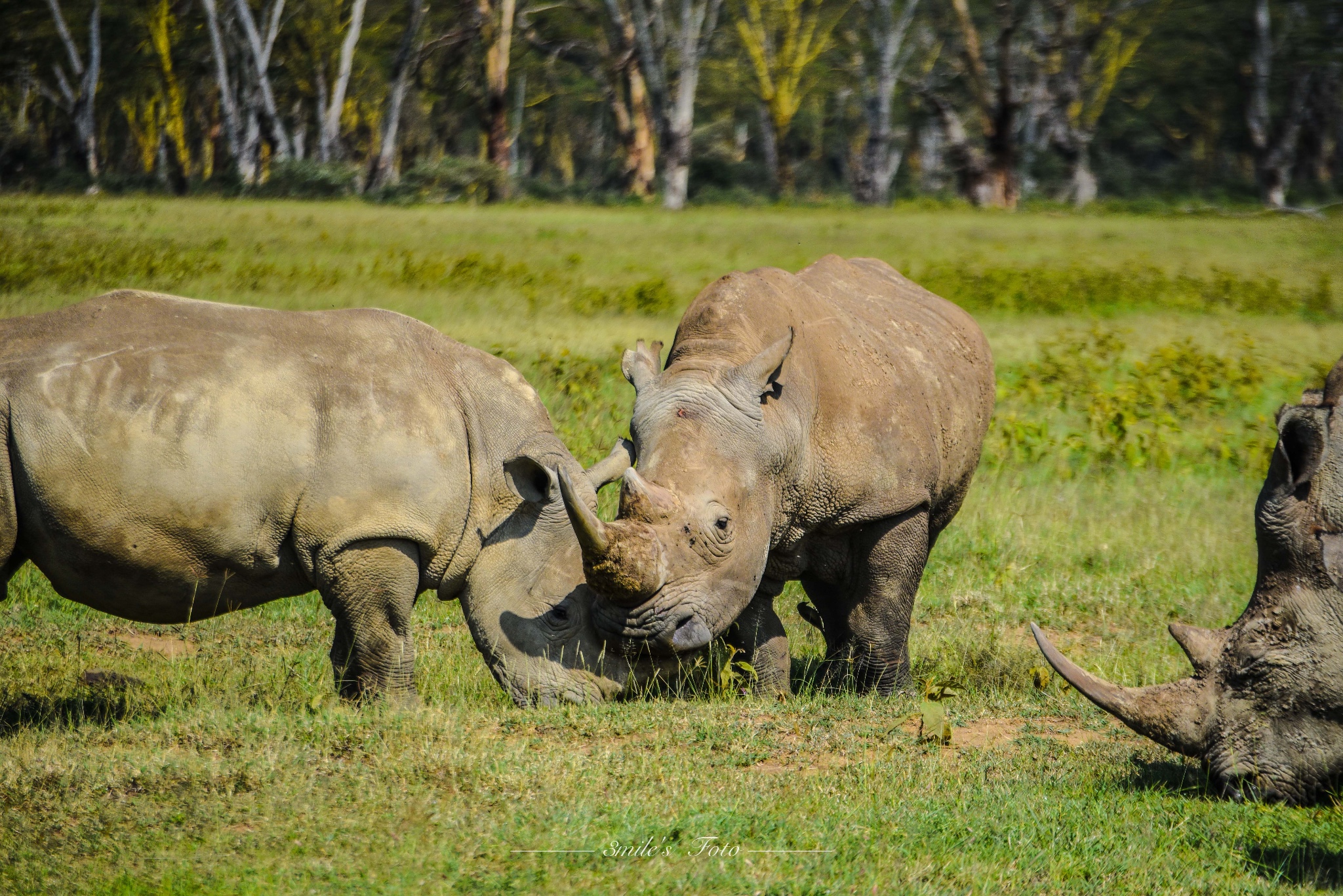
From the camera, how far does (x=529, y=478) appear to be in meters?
6.09

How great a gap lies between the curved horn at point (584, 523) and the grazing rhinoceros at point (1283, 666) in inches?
63.0

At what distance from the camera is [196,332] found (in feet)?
18.7

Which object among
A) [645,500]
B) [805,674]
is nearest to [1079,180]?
[805,674]

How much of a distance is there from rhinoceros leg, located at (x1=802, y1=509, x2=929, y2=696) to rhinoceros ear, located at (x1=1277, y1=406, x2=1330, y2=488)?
6.26 ft

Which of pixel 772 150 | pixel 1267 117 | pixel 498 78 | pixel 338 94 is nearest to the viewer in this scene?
pixel 338 94

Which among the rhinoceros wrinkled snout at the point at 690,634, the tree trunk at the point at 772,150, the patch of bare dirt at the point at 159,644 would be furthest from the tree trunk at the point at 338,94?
the rhinoceros wrinkled snout at the point at 690,634

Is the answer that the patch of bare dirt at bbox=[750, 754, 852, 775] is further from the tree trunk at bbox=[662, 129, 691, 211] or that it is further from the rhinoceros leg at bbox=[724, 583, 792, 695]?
the tree trunk at bbox=[662, 129, 691, 211]

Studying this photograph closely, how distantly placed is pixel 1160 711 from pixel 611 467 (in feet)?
8.03

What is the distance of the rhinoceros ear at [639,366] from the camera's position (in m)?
6.03

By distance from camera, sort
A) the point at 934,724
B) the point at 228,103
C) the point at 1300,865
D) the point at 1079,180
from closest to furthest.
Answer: the point at 1300,865 < the point at 934,724 < the point at 228,103 < the point at 1079,180

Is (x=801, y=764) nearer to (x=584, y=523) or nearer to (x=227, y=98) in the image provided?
(x=584, y=523)

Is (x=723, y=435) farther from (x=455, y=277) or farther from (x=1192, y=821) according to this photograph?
(x=455, y=277)

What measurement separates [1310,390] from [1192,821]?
5.26ft

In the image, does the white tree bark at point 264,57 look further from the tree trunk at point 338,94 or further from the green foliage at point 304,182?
the green foliage at point 304,182
